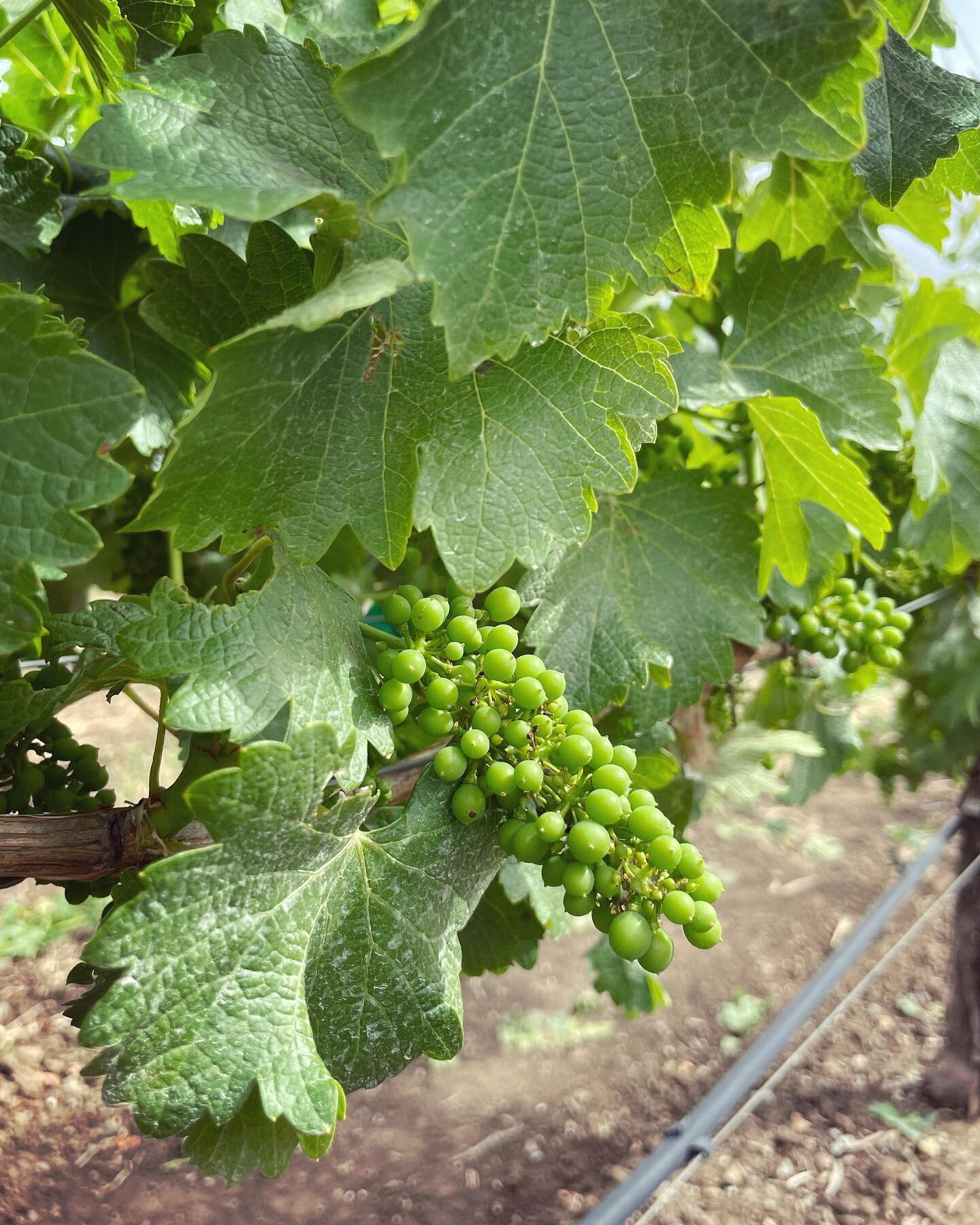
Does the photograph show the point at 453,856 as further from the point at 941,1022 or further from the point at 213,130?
the point at 941,1022

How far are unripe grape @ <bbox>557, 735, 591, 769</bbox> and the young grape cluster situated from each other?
36 cm

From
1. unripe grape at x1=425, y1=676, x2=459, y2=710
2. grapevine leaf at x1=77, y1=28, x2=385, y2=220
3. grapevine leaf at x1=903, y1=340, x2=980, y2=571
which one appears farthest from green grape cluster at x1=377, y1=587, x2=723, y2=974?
grapevine leaf at x1=903, y1=340, x2=980, y2=571

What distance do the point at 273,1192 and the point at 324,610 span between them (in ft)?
4.46

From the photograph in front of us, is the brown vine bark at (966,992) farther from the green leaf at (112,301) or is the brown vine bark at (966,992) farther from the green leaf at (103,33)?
the green leaf at (103,33)

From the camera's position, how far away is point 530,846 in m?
0.58

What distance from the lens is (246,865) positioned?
1.74 feet

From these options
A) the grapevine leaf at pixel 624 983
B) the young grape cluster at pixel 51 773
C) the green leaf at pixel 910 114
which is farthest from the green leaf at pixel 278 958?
the grapevine leaf at pixel 624 983

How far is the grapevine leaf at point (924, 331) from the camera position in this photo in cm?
118

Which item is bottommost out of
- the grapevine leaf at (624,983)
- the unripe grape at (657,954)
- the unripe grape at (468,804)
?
the grapevine leaf at (624,983)

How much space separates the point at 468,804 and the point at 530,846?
0.17ft

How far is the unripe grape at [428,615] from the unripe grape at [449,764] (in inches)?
3.2

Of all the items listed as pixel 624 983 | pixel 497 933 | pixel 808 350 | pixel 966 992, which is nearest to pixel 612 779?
pixel 497 933

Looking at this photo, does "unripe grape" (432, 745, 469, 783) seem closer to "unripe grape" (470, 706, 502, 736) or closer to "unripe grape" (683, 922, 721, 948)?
"unripe grape" (470, 706, 502, 736)

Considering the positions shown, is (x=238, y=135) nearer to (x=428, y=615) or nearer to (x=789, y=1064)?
(x=428, y=615)
